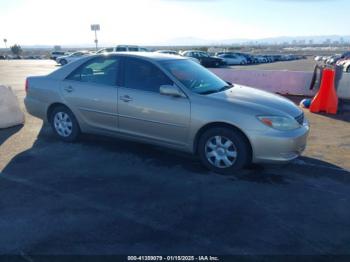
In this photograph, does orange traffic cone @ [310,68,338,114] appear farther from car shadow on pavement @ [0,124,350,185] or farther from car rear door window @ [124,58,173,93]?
car rear door window @ [124,58,173,93]

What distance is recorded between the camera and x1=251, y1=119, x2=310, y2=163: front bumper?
439 centimetres

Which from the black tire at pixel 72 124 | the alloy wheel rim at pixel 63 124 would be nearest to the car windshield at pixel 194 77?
the black tire at pixel 72 124

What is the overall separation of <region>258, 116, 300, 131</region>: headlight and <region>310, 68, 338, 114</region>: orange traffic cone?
4905 millimetres

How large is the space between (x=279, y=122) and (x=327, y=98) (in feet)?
17.0

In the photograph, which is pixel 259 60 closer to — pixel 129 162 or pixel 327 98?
pixel 327 98

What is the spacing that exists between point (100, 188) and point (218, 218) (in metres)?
1.57

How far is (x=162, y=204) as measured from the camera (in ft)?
12.7

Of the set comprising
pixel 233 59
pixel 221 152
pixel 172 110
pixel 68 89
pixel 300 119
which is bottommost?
pixel 221 152

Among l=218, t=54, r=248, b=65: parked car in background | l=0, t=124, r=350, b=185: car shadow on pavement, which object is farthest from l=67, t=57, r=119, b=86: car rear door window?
l=218, t=54, r=248, b=65: parked car in background

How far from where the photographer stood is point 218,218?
3570mm

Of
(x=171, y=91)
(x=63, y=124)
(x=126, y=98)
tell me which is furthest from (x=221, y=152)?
(x=63, y=124)

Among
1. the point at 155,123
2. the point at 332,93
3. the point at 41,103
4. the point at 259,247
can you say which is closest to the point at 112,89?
the point at 155,123

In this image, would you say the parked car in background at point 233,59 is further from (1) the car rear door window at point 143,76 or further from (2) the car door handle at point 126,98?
(2) the car door handle at point 126,98

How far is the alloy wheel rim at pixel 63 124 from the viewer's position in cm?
596
